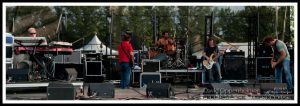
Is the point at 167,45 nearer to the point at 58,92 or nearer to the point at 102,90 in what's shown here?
the point at 102,90

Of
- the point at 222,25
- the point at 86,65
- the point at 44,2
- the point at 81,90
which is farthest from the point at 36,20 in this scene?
the point at 44,2

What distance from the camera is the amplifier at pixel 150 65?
1090 centimetres

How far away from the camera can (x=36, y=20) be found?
23250 mm

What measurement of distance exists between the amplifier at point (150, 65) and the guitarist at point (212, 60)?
1.06 metres

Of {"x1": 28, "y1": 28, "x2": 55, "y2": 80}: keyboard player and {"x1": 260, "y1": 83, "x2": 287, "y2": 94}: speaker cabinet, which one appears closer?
{"x1": 260, "y1": 83, "x2": 287, "y2": 94}: speaker cabinet

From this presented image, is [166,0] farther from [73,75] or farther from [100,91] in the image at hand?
[73,75]

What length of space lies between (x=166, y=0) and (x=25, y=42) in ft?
12.1

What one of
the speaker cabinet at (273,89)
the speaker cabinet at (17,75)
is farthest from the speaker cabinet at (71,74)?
the speaker cabinet at (273,89)

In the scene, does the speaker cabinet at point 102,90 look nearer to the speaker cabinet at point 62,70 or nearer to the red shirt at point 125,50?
the speaker cabinet at point 62,70

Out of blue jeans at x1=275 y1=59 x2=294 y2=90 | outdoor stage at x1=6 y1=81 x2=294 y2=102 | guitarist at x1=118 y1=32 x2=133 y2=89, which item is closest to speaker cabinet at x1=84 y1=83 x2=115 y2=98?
outdoor stage at x1=6 y1=81 x2=294 y2=102

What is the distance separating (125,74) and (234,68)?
8.48 ft

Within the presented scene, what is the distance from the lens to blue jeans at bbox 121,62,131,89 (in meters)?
10.3

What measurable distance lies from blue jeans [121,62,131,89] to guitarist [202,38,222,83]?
5.74 ft

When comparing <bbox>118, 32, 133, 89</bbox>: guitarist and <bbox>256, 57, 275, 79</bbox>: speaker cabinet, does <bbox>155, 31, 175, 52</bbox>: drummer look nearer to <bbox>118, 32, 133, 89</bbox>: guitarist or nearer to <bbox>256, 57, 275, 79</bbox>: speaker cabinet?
<bbox>118, 32, 133, 89</bbox>: guitarist
